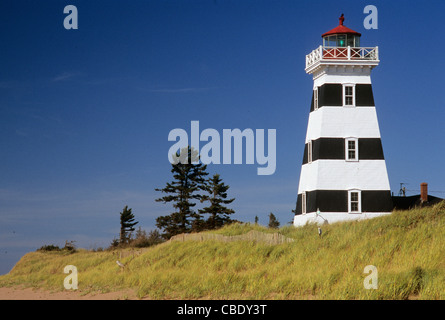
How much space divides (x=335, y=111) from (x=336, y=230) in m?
10.7

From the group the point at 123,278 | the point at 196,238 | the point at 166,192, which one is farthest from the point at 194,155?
the point at 123,278

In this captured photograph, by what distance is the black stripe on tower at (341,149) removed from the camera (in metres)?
39.6

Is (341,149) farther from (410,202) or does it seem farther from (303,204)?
(410,202)

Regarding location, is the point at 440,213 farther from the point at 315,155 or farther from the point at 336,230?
the point at 315,155

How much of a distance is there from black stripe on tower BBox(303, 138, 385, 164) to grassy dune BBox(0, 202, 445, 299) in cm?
608

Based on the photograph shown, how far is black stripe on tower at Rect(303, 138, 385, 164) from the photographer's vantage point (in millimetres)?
39594

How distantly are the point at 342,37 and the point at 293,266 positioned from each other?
2084 cm

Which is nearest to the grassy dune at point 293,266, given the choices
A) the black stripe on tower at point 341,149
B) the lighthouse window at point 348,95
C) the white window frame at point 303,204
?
the white window frame at point 303,204

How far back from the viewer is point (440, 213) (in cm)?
3083

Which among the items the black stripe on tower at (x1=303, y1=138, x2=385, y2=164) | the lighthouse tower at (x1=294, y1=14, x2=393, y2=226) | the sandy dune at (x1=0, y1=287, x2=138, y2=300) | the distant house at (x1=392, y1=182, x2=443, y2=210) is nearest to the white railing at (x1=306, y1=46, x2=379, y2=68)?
the lighthouse tower at (x1=294, y1=14, x2=393, y2=226)

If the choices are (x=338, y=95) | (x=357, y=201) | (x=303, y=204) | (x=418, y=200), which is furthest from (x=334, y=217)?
(x=418, y=200)

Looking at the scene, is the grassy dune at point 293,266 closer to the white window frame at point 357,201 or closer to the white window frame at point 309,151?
the white window frame at point 357,201

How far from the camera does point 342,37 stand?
137ft
